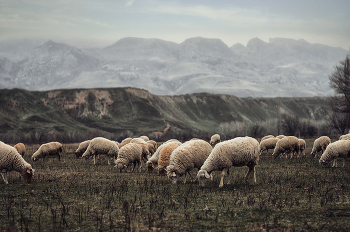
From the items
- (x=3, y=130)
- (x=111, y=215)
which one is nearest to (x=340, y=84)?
(x=111, y=215)

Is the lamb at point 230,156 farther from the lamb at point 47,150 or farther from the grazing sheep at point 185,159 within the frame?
the lamb at point 47,150

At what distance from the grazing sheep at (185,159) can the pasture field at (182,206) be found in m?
0.69

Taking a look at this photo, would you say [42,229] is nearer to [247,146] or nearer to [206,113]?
[247,146]

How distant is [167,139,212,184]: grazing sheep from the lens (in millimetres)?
15467

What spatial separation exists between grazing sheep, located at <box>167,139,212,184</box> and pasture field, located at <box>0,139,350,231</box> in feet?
2.27

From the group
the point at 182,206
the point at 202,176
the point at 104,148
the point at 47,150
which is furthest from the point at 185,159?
the point at 47,150

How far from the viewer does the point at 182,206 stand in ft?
35.7

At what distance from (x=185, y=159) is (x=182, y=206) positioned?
483cm

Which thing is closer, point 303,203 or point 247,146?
point 303,203

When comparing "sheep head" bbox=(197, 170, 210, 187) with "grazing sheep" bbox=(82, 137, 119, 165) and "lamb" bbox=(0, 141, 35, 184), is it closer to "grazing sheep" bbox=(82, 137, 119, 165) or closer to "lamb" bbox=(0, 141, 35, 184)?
"lamb" bbox=(0, 141, 35, 184)

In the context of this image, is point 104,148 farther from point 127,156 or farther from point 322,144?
point 322,144

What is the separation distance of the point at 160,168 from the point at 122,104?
389 ft

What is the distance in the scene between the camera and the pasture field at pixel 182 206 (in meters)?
8.84

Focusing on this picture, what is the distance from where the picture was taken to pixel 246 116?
166m
